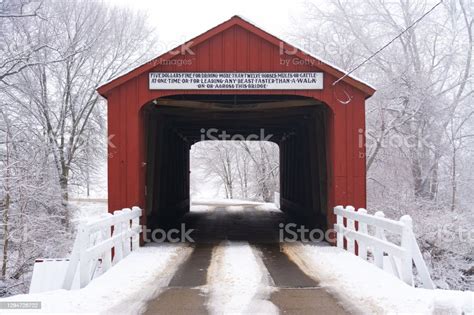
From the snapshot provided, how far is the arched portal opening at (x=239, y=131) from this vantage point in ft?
40.5

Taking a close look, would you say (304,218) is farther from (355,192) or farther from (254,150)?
(254,150)

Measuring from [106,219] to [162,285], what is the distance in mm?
1452

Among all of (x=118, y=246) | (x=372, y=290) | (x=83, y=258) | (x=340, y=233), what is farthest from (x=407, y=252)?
(x=118, y=246)

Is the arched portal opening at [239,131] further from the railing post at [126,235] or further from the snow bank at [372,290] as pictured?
the snow bank at [372,290]

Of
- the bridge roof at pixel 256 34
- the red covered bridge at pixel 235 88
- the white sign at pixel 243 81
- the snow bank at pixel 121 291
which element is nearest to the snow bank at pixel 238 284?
the snow bank at pixel 121 291

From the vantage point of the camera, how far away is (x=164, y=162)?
50.7 feet

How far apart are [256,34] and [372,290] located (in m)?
6.39

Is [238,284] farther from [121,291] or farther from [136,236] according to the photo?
[136,236]

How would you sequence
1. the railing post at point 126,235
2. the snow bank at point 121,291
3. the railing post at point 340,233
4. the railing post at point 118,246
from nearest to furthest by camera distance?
the snow bank at point 121,291
the railing post at point 118,246
the railing post at point 126,235
the railing post at point 340,233

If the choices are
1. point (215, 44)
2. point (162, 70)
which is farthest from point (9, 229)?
point (215, 44)

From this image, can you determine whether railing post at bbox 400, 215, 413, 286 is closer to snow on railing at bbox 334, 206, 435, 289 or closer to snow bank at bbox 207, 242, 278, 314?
snow on railing at bbox 334, 206, 435, 289

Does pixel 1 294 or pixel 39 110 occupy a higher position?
pixel 39 110

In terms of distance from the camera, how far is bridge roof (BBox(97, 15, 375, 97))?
35.2 ft

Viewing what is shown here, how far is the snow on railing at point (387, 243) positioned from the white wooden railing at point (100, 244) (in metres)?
3.97
